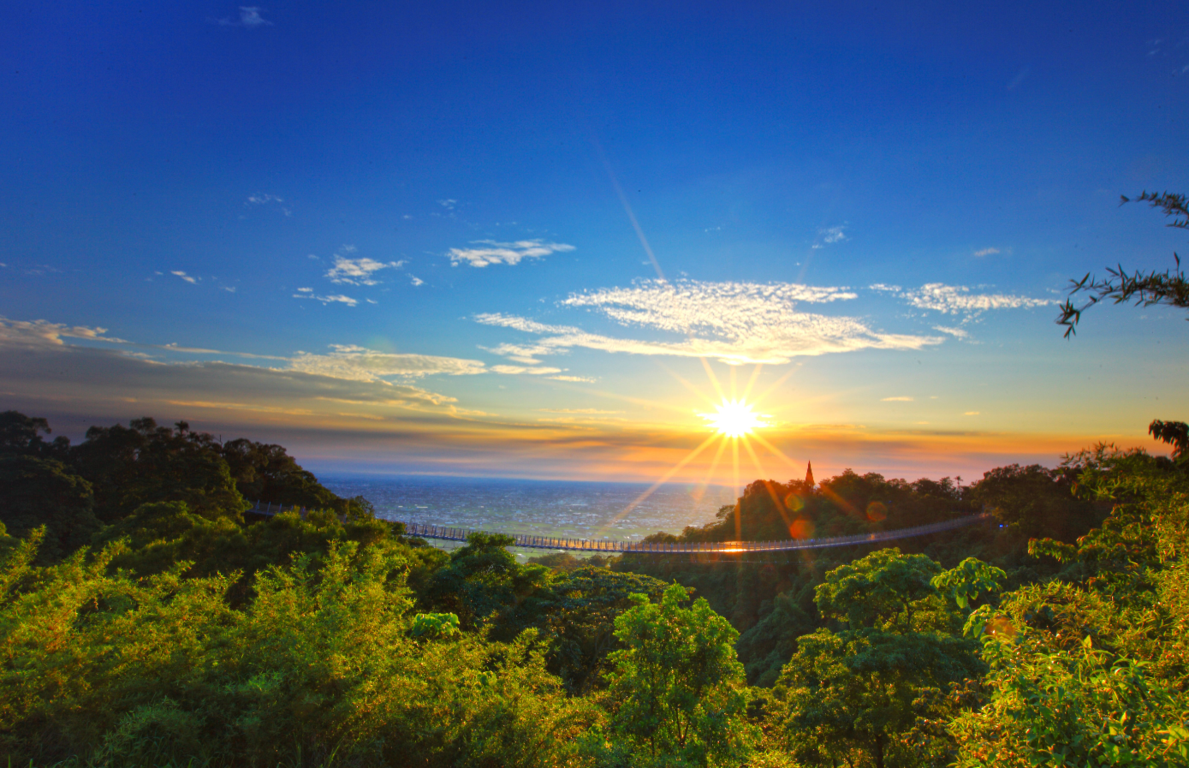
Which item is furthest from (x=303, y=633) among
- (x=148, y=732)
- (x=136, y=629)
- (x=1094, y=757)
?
(x=1094, y=757)

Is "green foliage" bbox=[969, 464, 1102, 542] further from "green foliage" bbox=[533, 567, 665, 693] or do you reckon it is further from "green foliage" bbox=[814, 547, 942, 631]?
"green foliage" bbox=[533, 567, 665, 693]

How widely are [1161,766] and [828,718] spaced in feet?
31.8

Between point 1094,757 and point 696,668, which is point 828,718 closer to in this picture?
point 696,668

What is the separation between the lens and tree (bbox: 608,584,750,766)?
21.6 ft

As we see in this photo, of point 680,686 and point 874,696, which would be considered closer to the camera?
point 680,686

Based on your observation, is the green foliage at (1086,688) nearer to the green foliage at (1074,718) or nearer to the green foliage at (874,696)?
the green foliage at (1074,718)

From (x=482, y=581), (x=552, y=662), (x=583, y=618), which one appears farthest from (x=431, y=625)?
(x=583, y=618)

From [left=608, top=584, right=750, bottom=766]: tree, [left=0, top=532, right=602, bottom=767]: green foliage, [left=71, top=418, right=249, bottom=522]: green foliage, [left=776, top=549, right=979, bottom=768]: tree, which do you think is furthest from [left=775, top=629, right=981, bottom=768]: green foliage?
[left=71, top=418, right=249, bottom=522]: green foliage

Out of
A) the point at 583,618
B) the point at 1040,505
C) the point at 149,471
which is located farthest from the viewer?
the point at 1040,505

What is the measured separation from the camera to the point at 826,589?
14.0m

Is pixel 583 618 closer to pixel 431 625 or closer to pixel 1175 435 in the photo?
pixel 431 625

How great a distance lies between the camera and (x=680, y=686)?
6.93 m

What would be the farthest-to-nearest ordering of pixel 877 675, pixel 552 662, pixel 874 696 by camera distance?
pixel 552 662 → pixel 877 675 → pixel 874 696

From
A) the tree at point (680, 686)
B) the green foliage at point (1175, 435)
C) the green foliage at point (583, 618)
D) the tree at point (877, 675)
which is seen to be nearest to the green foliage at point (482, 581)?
the green foliage at point (583, 618)
